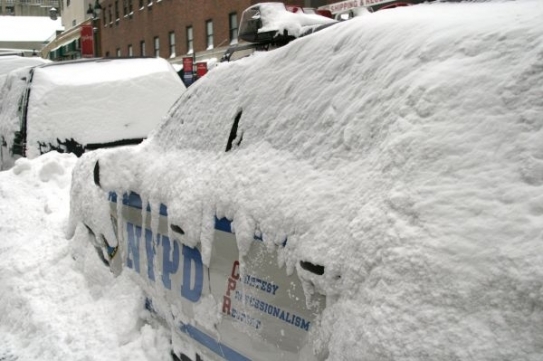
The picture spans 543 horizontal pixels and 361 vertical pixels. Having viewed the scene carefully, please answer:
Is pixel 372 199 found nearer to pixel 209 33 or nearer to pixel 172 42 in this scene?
pixel 209 33

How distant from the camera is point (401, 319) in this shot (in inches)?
54.8

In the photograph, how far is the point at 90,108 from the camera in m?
6.76

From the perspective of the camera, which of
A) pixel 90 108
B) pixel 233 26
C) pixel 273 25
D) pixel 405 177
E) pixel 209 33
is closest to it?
pixel 405 177

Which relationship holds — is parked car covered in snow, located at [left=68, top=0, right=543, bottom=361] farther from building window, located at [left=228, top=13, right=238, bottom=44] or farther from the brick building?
building window, located at [left=228, top=13, right=238, bottom=44]

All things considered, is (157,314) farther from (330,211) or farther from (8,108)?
(8,108)

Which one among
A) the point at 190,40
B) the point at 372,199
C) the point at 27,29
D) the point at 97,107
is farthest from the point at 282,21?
the point at 27,29

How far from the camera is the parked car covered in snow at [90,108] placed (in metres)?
6.71

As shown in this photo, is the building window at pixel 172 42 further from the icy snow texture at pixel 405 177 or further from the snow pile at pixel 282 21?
the icy snow texture at pixel 405 177

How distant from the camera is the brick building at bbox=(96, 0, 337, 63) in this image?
979 inches

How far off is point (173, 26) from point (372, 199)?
3044 centimetres

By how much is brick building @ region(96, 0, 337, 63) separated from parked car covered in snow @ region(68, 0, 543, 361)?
1821 cm

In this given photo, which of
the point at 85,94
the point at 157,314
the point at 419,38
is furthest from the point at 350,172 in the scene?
the point at 85,94

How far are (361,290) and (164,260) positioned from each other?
5.58 feet

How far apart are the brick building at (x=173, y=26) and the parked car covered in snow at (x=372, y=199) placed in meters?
18.2
